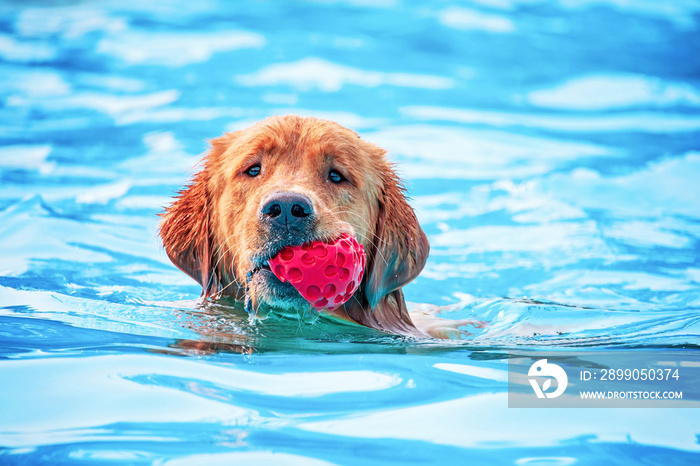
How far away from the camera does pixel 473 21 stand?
15.7 m

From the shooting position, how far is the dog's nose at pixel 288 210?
156 inches

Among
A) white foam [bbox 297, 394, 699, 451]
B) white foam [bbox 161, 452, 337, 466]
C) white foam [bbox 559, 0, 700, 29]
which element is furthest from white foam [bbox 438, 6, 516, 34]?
white foam [bbox 161, 452, 337, 466]

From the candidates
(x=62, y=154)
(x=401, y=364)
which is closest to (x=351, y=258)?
(x=401, y=364)

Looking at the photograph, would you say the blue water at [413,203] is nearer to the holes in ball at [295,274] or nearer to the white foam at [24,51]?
the white foam at [24,51]

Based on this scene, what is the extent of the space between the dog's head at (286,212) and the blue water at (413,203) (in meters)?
0.28

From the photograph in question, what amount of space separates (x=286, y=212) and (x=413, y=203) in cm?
541

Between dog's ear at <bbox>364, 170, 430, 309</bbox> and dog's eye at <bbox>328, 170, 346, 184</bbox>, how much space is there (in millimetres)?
434

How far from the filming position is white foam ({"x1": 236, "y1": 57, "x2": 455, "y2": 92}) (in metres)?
13.3

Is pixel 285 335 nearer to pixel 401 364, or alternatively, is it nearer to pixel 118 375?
pixel 401 364

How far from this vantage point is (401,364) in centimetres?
380

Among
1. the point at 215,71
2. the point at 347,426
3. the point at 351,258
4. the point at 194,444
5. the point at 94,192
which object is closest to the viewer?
the point at 194,444

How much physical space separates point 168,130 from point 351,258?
7.98 m

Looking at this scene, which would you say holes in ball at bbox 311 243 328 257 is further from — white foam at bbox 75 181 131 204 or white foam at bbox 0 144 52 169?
white foam at bbox 0 144 52 169

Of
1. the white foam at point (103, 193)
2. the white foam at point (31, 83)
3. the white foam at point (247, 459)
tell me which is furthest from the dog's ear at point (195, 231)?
the white foam at point (31, 83)
